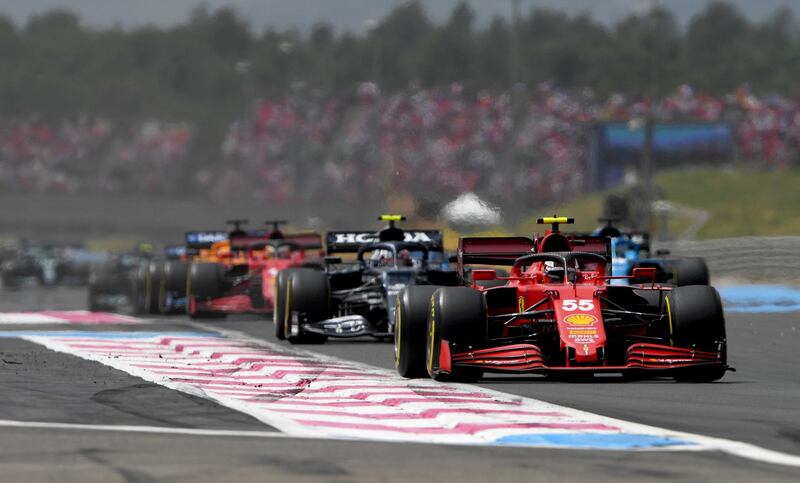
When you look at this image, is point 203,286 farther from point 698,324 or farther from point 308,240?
point 698,324

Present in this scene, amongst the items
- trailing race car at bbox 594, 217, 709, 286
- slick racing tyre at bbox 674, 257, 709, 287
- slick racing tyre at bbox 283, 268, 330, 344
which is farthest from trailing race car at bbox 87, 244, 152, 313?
slick racing tyre at bbox 283, 268, 330, 344

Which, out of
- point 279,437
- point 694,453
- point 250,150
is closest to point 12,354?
point 279,437

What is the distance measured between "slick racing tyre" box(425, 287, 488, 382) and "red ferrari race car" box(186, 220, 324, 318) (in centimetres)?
1363

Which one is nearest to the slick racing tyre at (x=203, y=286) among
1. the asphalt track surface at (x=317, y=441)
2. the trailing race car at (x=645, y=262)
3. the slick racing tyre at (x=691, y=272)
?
the trailing race car at (x=645, y=262)

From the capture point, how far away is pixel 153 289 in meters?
32.4

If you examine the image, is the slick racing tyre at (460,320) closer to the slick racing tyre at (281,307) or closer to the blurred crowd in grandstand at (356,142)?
the slick racing tyre at (281,307)

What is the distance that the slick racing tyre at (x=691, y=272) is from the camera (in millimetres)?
27000

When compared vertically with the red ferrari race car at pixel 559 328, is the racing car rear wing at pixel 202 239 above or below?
above

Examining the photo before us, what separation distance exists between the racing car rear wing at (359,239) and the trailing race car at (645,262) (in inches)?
109

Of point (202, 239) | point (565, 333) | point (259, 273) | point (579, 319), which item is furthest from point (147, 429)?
point (202, 239)

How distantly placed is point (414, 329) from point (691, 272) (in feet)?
39.3

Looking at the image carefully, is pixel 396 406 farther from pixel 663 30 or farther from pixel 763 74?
pixel 663 30

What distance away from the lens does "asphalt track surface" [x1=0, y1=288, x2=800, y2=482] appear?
9.49m

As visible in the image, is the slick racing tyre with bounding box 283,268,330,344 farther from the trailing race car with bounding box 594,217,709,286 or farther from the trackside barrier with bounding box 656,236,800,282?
the trackside barrier with bounding box 656,236,800,282
